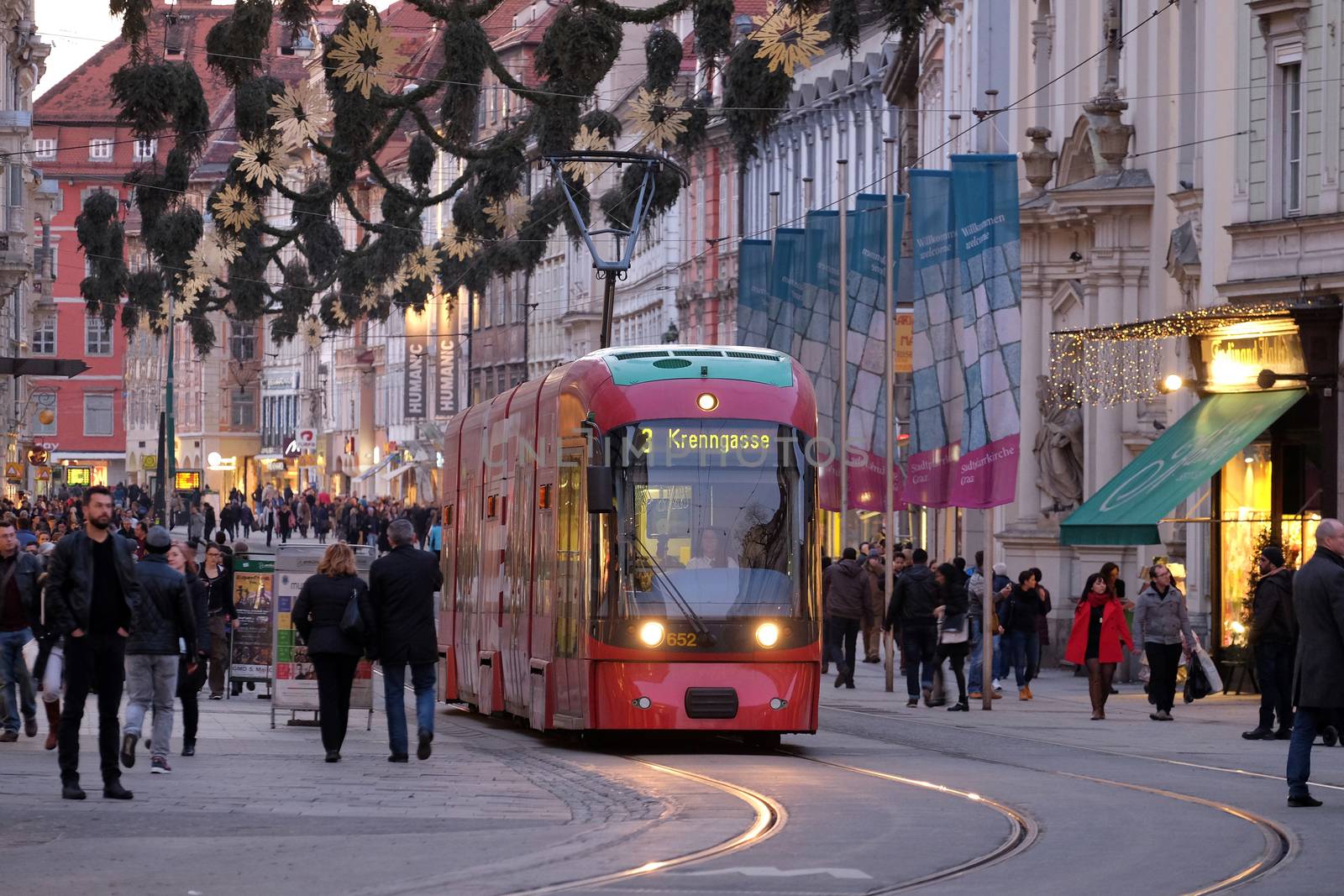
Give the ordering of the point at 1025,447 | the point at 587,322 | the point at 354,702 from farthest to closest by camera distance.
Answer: the point at 587,322
the point at 1025,447
the point at 354,702

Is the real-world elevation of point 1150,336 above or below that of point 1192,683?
above

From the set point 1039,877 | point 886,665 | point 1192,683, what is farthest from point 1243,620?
point 1039,877

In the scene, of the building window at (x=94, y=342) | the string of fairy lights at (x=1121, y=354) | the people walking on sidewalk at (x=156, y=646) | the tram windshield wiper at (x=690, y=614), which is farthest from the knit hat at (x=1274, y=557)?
the building window at (x=94, y=342)

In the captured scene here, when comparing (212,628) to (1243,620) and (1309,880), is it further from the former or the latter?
(1309,880)

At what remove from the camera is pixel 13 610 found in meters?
21.7

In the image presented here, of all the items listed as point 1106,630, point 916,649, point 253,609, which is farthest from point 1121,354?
point 253,609

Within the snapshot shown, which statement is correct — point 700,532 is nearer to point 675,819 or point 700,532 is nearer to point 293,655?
point 293,655

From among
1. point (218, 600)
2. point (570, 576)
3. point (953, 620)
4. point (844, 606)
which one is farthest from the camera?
point (844, 606)

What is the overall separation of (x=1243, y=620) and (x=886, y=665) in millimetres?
4428

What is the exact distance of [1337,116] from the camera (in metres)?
31.1

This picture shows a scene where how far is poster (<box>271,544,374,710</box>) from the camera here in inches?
992

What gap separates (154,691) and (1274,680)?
1074 cm

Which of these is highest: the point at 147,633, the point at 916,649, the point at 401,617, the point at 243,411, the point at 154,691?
the point at 243,411

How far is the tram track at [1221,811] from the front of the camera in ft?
43.9
